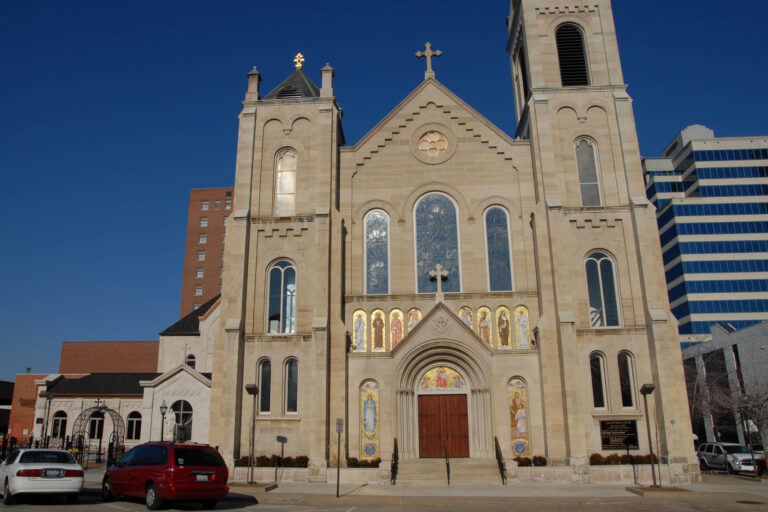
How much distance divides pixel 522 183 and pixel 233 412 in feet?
51.8

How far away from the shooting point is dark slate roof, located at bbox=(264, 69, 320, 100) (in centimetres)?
2902

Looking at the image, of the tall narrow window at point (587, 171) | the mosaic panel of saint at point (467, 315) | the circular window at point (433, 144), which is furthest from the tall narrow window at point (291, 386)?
the tall narrow window at point (587, 171)

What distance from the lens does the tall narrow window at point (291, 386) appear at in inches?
955

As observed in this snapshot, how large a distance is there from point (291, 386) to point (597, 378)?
40.2ft

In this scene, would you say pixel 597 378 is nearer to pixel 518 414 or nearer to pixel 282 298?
pixel 518 414

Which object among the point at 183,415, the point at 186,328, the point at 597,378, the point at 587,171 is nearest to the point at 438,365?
the point at 597,378

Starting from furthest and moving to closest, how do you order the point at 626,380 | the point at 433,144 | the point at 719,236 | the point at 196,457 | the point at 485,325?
the point at 719,236, the point at 433,144, the point at 485,325, the point at 626,380, the point at 196,457

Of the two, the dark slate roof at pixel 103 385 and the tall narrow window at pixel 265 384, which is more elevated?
the dark slate roof at pixel 103 385

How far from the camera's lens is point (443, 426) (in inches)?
949

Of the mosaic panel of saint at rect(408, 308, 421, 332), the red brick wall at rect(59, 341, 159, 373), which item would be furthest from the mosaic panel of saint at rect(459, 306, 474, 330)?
the red brick wall at rect(59, 341, 159, 373)

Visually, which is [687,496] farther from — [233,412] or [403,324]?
[233,412]

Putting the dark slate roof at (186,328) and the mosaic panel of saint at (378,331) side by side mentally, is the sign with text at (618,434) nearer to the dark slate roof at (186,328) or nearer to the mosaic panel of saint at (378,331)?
the mosaic panel of saint at (378,331)

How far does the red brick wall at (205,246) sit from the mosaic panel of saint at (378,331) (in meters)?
58.2

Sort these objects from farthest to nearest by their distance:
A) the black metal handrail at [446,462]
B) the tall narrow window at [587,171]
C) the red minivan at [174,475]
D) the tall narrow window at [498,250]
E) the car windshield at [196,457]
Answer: the tall narrow window at [587,171], the tall narrow window at [498,250], the black metal handrail at [446,462], the car windshield at [196,457], the red minivan at [174,475]
